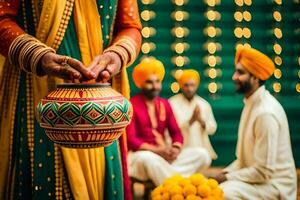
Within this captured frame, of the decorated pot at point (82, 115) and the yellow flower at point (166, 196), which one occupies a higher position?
the decorated pot at point (82, 115)

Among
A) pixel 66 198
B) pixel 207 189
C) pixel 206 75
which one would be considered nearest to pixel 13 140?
pixel 66 198

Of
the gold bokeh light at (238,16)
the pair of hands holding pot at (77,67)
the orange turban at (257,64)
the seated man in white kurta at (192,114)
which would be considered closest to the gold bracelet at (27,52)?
the pair of hands holding pot at (77,67)

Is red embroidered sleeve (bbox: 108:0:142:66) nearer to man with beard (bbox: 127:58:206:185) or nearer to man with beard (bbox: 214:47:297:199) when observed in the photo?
man with beard (bbox: 214:47:297:199)

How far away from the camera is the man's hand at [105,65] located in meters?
1.44

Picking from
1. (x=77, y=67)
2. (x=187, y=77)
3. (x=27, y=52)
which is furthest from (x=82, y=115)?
(x=187, y=77)

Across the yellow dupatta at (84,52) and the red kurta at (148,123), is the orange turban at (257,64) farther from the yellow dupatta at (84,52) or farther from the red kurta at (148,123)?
the yellow dupatta at (84,52)

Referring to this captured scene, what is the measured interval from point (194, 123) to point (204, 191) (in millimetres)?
2957

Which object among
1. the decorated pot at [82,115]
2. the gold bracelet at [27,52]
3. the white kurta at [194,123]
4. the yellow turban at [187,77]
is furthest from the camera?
the yellow turban at [187,77]

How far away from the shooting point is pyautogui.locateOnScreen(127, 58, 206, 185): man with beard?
452 centimetres

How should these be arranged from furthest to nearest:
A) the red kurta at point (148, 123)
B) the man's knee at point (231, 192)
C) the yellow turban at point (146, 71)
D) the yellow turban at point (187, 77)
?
the yellow turban at point (187, 77), the yellow turban at point (146, 71), the red kurta at point (148, 123), the man's knee at point (231, 192)

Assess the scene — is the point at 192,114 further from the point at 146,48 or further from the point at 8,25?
the point at 8,25

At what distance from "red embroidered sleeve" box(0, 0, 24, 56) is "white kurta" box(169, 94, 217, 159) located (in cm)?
424

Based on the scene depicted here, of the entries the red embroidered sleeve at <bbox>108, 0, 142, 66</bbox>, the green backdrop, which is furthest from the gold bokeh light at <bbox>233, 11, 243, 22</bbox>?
the red embroidered sleeve at <bbox>108, 0, 142, 66</bbox>

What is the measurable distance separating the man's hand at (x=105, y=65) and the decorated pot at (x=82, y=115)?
56 mm
